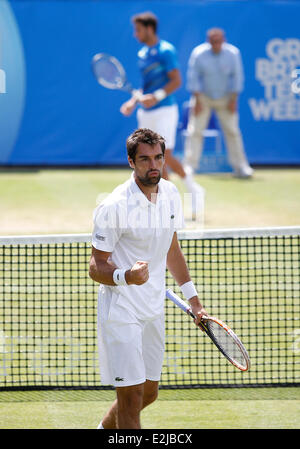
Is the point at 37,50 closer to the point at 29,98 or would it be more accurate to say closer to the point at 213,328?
the point at 29,98

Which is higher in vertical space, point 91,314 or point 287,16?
point 287,16

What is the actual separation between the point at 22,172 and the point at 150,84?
5.53 meters

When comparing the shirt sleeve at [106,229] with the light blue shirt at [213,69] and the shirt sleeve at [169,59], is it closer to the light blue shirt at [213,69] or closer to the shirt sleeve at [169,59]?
the shirt sleeve at [169,59]

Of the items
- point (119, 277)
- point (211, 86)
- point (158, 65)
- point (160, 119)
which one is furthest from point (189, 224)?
point (119, 277)

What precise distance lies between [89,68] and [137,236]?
1089 cm

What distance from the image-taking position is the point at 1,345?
5906 mm

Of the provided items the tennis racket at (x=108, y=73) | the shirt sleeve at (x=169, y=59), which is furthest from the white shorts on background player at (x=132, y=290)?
the tennis racket at (x=108, y=73)

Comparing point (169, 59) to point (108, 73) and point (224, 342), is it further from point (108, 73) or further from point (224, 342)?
point (224, 342)

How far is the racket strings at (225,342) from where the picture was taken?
4.24 m

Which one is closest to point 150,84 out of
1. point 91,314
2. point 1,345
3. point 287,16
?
point 91,314

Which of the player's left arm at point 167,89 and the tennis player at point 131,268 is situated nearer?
the tennis player at point 131,268

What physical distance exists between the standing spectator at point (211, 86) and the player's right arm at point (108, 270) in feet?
29.6
